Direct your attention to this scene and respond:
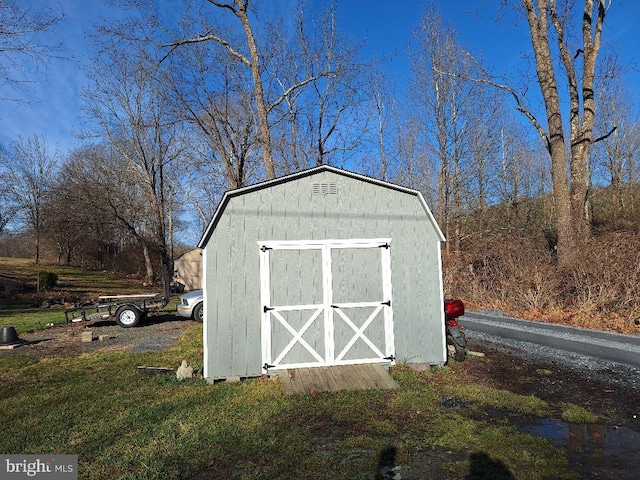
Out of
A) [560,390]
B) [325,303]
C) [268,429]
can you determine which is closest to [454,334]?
[560,390]

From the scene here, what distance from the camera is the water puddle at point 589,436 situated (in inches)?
Answer: 150

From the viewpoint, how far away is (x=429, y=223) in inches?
275

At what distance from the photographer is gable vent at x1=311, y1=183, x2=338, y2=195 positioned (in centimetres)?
678

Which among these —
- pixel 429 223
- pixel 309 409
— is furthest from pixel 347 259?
pixel 309 409

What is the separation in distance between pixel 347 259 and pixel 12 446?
15.5ft

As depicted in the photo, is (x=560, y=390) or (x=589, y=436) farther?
(x=560, y=390)

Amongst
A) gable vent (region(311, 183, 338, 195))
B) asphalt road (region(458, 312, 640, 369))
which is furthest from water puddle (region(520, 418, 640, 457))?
gable vent (region(311, 183, 338, 195))

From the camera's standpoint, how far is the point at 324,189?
6793 millimetres

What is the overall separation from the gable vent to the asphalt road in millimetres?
5040

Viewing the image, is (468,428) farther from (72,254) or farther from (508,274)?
(72,254)

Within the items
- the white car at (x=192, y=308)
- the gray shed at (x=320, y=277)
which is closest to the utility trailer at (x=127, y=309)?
the white car at (x=192, y=308)

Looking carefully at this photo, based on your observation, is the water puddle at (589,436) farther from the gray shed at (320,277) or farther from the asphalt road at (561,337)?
the asphalt road at (561,337)

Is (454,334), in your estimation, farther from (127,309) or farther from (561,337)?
(127,309)

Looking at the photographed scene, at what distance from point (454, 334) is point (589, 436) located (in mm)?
3342
